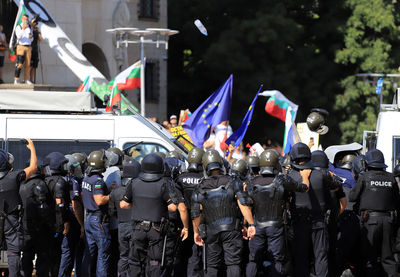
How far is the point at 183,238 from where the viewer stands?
42.2ft

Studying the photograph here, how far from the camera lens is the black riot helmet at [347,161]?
14.5 m

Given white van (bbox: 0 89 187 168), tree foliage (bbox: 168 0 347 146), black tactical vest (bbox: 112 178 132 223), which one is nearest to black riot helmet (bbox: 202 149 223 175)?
black tactical vest (bbox: 112 178 132 223)

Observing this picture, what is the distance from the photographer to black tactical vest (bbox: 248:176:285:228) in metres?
12.8

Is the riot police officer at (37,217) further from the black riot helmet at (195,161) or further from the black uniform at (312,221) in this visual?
the black uniform at (312,221)

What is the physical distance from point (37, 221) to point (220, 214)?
259 cm

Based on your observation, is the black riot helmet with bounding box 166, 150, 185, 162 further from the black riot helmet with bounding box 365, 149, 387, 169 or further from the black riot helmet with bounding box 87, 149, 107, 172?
the black riot helmet with bounding box 365, 149, 387, 169

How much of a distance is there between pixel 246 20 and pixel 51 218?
72.5ft

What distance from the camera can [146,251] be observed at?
41.9ft

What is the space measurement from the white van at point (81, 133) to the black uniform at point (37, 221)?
2.25m

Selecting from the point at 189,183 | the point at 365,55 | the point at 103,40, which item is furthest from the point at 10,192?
the point at 365,55

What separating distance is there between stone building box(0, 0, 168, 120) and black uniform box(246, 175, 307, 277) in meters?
12.8

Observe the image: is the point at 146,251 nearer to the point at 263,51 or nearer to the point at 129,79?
the point at 129,79

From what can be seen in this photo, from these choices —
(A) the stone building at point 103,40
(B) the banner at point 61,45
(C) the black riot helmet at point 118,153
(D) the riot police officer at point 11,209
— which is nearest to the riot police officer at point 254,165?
(C) the black riot helmet at point 118,153

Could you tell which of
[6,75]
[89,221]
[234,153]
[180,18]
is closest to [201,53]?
[180,18]
